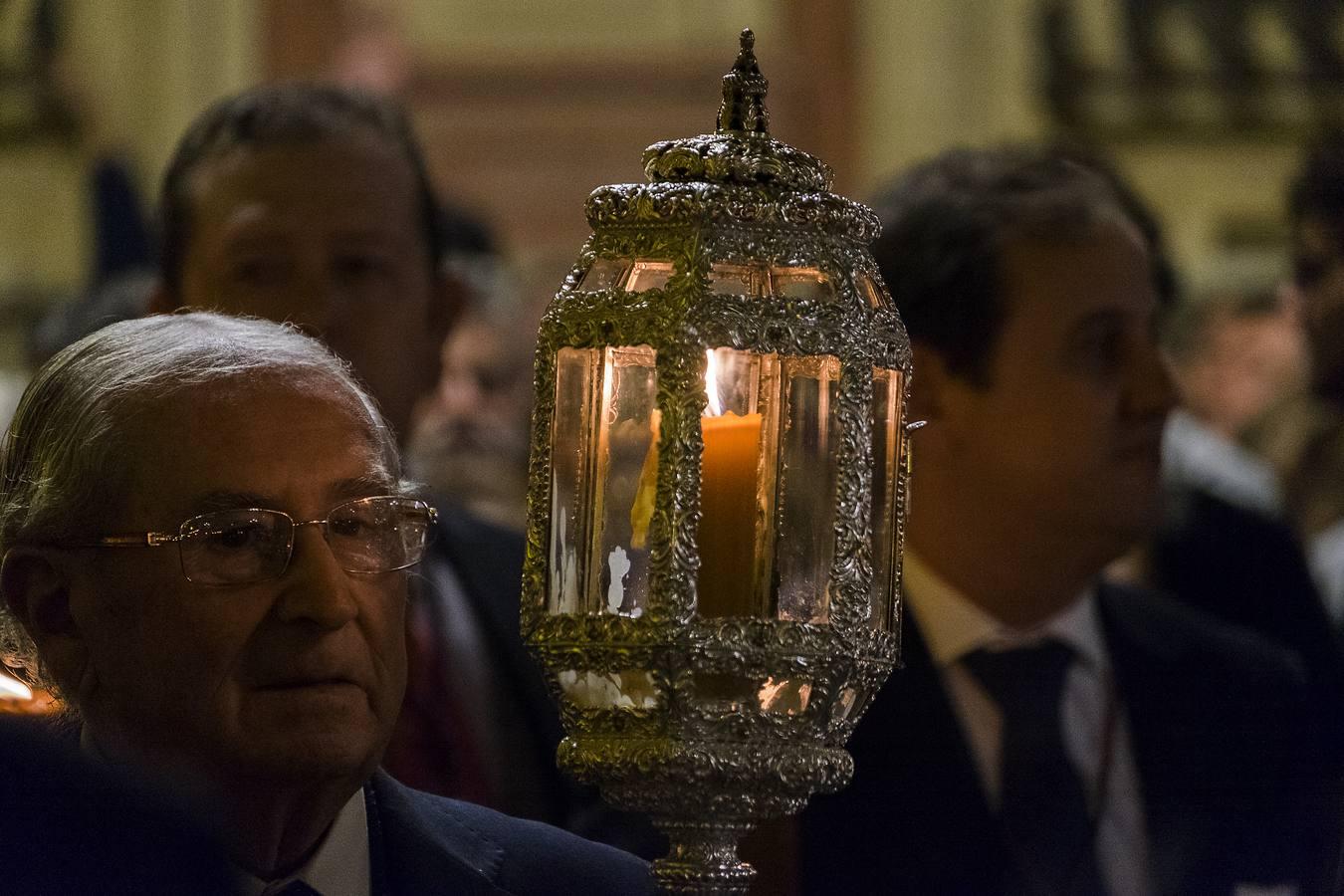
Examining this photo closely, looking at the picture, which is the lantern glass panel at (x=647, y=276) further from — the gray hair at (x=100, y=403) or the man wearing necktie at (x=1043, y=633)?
the man wearing necktie at (x=1043, y=633)

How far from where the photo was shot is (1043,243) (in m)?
3.29

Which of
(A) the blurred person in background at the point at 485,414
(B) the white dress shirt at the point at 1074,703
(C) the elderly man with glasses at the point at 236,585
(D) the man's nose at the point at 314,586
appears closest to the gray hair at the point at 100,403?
(C) the elderly man with glasses at the point at 236,585

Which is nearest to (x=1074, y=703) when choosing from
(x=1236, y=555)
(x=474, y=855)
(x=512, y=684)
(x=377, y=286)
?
(x=512, y=684)

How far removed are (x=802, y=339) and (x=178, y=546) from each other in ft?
1.91

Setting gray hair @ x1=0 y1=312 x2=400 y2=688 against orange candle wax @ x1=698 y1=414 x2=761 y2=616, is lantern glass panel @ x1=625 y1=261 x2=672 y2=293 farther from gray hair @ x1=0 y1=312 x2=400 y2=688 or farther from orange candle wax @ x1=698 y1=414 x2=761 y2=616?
gray hair @ x1=0 y1=312 x2=400 y2=688

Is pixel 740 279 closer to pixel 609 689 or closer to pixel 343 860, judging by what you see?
pixel 609 689

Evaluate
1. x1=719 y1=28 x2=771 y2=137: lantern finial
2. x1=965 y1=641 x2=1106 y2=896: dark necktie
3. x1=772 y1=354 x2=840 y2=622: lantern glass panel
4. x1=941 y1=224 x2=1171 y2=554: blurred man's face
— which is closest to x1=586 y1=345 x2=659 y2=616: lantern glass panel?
x1=772 y1=354 x2=840 y2=622: lantern glass panel

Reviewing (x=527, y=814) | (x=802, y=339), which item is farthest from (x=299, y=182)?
(x=802, y=339)

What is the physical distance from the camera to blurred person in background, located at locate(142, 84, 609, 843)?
337 cm

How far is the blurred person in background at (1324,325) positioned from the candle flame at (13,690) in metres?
2.56

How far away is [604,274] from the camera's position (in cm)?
208

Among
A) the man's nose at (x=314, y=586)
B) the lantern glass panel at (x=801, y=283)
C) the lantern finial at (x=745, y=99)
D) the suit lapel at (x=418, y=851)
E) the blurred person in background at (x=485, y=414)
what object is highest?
the lantern finial at (x=745, y=99)

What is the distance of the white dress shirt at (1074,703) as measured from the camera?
312 cm

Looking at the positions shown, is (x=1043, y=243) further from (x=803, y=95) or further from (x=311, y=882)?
(x=803, y=95)
